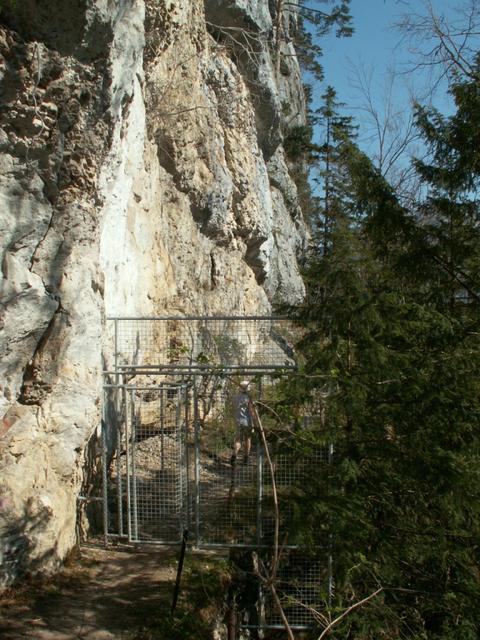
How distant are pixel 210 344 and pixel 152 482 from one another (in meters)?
1.97

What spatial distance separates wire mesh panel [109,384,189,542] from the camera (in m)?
5.98

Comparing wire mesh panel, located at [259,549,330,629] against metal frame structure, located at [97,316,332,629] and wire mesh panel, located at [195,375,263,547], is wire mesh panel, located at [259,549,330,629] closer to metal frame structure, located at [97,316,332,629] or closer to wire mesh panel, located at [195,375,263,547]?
metal frame structure, located at [97,316,332,629]

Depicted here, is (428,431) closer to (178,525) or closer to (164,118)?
(178,525)

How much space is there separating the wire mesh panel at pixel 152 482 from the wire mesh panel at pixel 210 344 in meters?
0.85

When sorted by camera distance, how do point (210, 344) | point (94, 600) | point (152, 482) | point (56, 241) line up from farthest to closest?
point (210, 344) < point (152, 482) < point (56, 241) < point (94, 600)

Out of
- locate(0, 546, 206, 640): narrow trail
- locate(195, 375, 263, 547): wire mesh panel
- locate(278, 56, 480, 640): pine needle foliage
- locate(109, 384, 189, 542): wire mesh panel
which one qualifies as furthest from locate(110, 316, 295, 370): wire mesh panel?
locate(0, 546, 206, 640): narrow trail

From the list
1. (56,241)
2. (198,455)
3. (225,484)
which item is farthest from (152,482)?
(56,241)

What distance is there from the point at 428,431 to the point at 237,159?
12116 millimetres

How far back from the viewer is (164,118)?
36.7 ft

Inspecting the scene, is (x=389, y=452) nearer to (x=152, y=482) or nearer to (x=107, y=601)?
(x=107, y=601)

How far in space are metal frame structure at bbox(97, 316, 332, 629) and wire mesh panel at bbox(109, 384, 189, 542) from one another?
12 millimetres

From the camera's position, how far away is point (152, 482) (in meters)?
6.64

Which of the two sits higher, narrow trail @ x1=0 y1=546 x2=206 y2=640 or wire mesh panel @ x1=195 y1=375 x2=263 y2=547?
wire mesh panel @ x1=195 y1=375 x2=263 y2=547

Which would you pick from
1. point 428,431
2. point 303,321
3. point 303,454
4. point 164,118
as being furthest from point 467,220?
point 164,118
